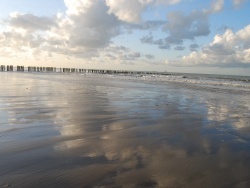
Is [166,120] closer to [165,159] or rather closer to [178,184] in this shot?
[165,159]

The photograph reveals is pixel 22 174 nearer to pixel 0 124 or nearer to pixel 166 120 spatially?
pixel 0 124

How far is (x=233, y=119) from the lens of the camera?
1138 cm

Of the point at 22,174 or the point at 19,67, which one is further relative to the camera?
the point at 19,67

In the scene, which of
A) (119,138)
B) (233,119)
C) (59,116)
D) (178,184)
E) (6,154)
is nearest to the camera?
(178,184)

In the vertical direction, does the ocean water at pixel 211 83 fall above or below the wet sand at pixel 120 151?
below

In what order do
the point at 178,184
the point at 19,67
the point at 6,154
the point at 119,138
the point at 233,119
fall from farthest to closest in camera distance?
the point at 19,67, the point at 233,119, the point at 119,138, the point at 6,154, the point at 178,184

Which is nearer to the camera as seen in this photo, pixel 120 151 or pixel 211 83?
pixel 120 151

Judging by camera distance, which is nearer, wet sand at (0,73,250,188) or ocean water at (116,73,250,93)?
wet sand at (0,73,250,188)

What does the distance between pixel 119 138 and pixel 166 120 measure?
3444 mm

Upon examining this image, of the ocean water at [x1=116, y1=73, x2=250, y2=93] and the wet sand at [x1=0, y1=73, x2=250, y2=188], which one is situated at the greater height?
the wet sand at [x1=0, y1=73, x2=250, y2=188]

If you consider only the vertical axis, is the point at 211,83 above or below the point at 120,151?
below

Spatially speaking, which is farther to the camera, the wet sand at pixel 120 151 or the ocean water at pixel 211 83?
the ocean water at pixel 211 83

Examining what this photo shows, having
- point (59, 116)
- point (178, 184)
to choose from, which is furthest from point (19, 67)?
point (178, 184)

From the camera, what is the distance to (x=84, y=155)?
5.94 metres
